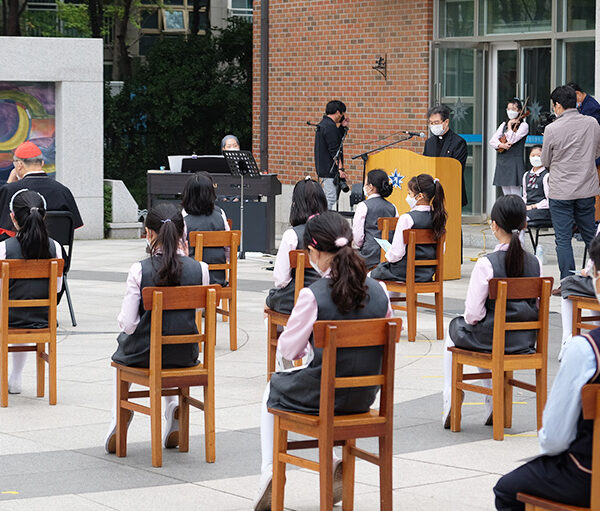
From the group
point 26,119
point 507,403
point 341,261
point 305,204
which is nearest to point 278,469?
point 341,261

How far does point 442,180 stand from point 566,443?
9285mm

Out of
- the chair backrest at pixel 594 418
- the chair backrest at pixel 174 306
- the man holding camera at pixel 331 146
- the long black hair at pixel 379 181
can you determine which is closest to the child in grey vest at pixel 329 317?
the chair backrest at pixel 174 306

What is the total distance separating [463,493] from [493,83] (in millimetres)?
12397

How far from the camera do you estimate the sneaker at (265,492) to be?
17.4 ft

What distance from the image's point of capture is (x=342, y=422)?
5102 millimetres

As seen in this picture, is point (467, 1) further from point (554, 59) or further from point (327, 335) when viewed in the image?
point (327, 335)

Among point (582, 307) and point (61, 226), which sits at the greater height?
point (61, 226)

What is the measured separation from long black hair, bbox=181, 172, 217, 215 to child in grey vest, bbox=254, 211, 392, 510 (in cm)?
449

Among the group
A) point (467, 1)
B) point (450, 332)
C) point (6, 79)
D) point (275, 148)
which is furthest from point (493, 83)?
point (450, 332)

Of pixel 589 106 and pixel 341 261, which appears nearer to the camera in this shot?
pixel 341 261

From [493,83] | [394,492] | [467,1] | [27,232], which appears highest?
[467,1]

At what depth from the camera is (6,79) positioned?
17203 millimetres

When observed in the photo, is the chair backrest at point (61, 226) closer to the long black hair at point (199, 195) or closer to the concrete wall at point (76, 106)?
the long black hair at point (199, 195)

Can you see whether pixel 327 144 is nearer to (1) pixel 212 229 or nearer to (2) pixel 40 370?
(1) pixel 212 229
